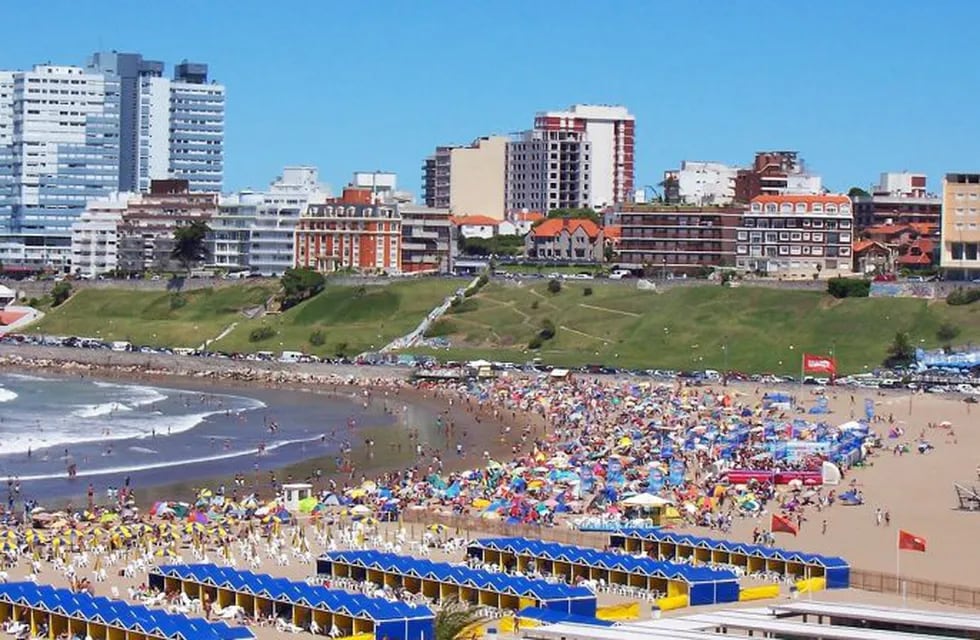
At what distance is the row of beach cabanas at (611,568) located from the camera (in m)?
36.4

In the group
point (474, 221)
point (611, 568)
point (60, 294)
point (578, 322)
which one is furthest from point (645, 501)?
point (474, 221)

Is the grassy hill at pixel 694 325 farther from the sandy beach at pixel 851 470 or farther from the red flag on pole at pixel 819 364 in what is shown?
the sandy beach at pixel 851 470

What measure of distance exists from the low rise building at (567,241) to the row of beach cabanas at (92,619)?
340 feet

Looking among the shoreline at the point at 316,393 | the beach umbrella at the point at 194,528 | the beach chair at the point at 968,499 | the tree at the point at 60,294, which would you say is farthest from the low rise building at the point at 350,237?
the beach umbrella at the point at 194,528

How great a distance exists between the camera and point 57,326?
411 ft

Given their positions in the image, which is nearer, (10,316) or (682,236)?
(682,236)

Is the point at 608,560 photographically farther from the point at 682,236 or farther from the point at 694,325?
the point at 682,236

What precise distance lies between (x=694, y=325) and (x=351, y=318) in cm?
2233

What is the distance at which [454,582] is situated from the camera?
119 ft

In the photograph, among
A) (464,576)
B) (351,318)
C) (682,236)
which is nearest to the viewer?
(464,576)

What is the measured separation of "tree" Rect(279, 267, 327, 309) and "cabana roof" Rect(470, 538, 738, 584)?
258ft

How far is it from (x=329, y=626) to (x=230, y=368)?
69.3 m

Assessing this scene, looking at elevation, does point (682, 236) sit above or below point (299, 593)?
above

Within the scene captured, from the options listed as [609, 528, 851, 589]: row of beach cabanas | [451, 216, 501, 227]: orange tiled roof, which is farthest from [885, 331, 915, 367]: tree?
[451, 216, 501, 227]: orange tiled roof
